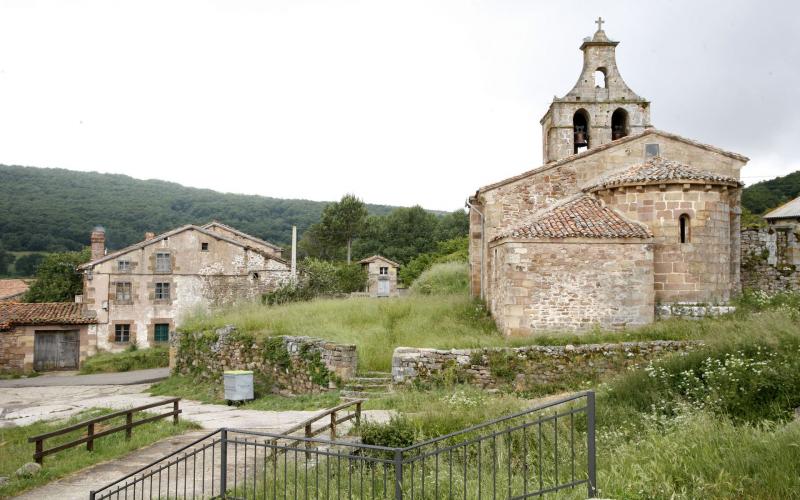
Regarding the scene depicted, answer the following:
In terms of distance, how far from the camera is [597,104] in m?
19.1

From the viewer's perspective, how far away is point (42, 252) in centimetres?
5906

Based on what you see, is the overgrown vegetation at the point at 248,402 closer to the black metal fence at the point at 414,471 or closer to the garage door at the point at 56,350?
the black metal fence at the point at 414,471

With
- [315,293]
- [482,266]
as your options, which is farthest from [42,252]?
[482,266]

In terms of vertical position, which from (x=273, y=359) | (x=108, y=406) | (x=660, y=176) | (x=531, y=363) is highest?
(x=660, y=176)

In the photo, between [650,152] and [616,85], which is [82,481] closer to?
[650,152]

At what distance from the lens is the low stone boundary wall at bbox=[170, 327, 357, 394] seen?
14250 millimetres

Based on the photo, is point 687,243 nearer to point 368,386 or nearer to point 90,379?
point 368,386

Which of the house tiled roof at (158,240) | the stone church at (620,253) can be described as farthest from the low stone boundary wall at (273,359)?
the house tiled roof at (158,240)

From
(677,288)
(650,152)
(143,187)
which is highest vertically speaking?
(143,187)

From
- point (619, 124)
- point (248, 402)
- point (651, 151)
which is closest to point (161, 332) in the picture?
point (248, 402)

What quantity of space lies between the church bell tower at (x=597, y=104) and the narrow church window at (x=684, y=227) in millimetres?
4910

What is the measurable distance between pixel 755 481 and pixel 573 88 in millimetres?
15874

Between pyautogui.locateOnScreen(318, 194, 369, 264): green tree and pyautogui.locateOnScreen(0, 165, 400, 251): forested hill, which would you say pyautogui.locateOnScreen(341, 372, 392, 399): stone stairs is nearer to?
pyautogui.locateOnScreen(318, 194, 369, 264): green tree

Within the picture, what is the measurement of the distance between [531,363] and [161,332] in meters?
22.6
